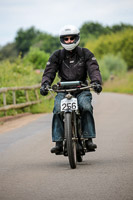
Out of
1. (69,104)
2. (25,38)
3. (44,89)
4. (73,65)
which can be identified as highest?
(25,38)

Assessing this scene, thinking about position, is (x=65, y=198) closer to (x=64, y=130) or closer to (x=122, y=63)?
(x=64, y=130)

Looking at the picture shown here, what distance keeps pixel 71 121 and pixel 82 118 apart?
1.42 feet

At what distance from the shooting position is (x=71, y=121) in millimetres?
7438

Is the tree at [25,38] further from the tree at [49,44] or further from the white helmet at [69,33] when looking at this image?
the white helmet at [69,33]

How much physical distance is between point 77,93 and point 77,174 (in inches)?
58.2

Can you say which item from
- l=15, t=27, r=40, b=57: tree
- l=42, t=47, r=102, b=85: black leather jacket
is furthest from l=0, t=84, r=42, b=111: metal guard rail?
l=15, t=27, r=40, b=57: tree

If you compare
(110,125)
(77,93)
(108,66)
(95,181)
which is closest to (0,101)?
(110,125)

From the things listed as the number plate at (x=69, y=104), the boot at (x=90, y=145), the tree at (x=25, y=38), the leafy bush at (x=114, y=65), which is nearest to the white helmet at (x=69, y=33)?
the number plate at (x=69, y=104)

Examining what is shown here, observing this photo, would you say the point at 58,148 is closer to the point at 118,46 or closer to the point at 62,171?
the point at 62,171

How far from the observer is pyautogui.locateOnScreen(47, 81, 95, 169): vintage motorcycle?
724 cm

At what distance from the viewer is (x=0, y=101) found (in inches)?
757

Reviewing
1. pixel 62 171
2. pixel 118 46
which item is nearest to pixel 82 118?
pixel 62 171

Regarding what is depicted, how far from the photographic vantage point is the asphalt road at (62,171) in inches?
225

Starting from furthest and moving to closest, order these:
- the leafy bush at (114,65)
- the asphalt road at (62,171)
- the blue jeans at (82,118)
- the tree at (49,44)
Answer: the tree at (49,44) < the leafy bush at (114,65) < the blue jeans at (82,118) < the asphalt road at (62,171)
